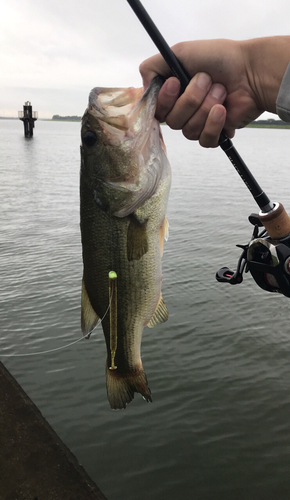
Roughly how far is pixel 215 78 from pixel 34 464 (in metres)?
3.03

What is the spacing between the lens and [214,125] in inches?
83.1

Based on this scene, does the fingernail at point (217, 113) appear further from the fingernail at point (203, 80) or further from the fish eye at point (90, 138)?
the fish eye at point (90, 138)

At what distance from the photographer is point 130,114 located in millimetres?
2105

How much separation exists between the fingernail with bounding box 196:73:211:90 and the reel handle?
2.94 feet

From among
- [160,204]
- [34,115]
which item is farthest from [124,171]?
[34,115]

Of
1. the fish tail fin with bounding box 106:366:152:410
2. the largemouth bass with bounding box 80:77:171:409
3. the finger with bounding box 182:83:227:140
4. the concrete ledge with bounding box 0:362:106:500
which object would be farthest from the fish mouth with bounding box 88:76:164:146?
the concrete ledge with bounding box 0:362:106:500

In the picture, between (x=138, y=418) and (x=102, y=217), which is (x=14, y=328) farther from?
(x=102, y=217)

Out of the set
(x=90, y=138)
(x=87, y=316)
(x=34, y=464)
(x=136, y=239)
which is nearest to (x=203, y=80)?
(x=90, y=138)

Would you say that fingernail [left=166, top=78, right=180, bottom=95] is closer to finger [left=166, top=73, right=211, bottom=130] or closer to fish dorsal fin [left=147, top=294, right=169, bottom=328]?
finger [left=166, top=73, right=211, bottom=130]

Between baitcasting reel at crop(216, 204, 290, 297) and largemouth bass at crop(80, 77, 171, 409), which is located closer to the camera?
largemouth bass at crop(80, 77, 171, 409)

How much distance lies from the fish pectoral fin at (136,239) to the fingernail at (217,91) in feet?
2.48

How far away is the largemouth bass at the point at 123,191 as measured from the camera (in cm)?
211

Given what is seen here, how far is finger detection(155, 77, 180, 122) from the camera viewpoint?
79.7 inches

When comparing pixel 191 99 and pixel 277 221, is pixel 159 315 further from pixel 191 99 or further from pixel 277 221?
pixel 191 99
